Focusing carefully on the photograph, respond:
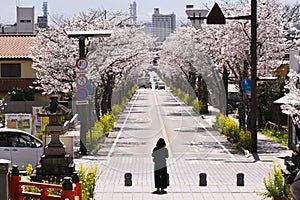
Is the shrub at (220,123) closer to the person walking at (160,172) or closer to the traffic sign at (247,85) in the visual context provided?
the traffic sign at (247,85)

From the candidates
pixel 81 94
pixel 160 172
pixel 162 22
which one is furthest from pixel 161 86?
pixel 160 172

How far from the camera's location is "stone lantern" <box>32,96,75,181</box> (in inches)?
610

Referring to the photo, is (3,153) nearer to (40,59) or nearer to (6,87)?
(40,59)

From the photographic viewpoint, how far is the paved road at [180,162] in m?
17.0

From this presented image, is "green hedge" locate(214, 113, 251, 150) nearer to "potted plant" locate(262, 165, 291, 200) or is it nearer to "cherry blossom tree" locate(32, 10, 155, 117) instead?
"cherry blossom tree" locate(32, 10, 155, 117)

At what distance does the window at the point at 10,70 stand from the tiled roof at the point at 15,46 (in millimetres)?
795

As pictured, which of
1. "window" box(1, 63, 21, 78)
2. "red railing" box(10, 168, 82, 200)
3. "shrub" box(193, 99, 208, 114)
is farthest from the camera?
"window" box(1, 63, 21, 78)

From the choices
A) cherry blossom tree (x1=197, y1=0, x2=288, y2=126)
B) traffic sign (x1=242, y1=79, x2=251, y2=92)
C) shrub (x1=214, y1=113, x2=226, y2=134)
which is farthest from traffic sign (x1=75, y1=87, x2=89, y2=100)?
shrub (x1=214, y1=113, x2=226, y2=134)

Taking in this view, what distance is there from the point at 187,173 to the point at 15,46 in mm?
32089

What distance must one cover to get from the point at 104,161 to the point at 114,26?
1428 cm

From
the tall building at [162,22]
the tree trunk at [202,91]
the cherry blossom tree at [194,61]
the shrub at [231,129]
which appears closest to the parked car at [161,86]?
the cherry blossom tree at [194,61]

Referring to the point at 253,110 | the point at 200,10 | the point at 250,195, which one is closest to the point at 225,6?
the point at 200,10

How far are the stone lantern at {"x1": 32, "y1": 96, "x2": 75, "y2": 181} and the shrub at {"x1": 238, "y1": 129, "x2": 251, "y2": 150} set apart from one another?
41.1 ft

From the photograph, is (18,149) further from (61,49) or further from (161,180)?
(61,49)
